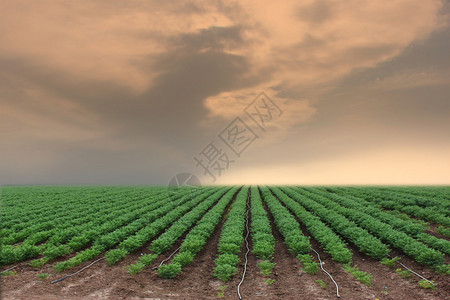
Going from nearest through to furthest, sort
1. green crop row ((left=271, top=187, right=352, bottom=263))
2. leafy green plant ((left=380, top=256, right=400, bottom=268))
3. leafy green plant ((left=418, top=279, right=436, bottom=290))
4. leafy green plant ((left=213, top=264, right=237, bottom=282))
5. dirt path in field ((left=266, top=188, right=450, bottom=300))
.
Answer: dirt path in field ((left=266, top=188, right=450, bottom=300)) → leafy green plant ((left=418, top=279, right=436, bottom=290)) → leafy green plant ((left=213, top=264, right=237, bottom=282)) → leafy green plant ((left=380, top=256, right=400, bottom=268)) → green crop row ((left=271, top=187, right=352, bottom=263))

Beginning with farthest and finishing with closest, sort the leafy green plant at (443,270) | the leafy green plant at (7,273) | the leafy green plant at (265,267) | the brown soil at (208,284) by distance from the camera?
1. the leafy green plant at (265,267)
2. the leafy green plant at (7,273)
3. the leafy green plant at (443,270)
4. the brown soil at (208,284)

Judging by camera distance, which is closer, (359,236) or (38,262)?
(38,262)

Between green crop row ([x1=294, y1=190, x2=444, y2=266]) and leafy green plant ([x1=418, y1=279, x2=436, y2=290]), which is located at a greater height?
green crop row ([x1=294, y1=190, x2=444, y2=266])

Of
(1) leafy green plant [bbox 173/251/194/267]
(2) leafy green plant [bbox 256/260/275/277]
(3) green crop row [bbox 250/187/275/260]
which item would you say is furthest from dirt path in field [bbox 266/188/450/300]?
(1) leafy green plant [bbox 173/251/194/267]

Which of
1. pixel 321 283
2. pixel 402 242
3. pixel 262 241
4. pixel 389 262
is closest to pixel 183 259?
pixel 262 241

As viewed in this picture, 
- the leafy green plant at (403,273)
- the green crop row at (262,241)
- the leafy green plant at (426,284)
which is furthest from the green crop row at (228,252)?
the leafy green plant at (426,284)

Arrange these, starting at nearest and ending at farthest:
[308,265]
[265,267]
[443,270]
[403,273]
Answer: [443,270] < [403,273] < [308,265] < [265,267]

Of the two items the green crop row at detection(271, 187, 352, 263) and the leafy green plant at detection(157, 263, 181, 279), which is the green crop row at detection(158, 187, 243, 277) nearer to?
the leafy green plant at detection(157, 263, 181, 279)

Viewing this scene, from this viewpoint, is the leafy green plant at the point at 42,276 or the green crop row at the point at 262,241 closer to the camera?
the leafy green plant at the point at 42,276

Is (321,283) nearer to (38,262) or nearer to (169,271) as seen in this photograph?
(169,271)

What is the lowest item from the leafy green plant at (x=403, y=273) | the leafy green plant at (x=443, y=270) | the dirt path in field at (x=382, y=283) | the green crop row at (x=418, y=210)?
the dirt path in field at (x=382, y=283)

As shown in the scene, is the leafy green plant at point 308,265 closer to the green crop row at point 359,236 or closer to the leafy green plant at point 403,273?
the green crop row at point 359,236

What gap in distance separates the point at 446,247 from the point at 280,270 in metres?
6.25

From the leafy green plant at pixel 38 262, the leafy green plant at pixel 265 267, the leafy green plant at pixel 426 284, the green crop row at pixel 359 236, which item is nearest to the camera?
the leafy green plant at pixel 426 284
